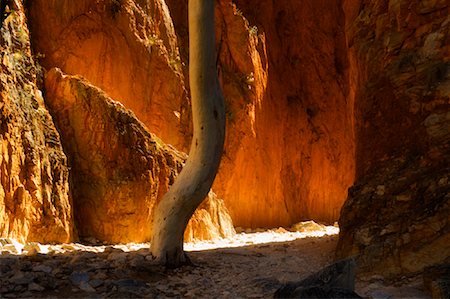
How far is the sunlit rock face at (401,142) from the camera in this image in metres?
5.59

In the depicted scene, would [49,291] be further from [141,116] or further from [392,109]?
[141,116]

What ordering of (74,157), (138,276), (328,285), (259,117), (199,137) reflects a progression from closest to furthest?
(328,285), (138,276), (199,137), (74,157), (259,117)

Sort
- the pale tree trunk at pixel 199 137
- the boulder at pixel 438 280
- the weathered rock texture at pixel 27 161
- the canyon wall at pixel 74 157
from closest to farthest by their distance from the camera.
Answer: the boulder at pixel 438 280 < the pale tree trunk at pixel 199 137 < the weathered rock texture at pixel 27 161 < the canyon wall at pixel 74 157

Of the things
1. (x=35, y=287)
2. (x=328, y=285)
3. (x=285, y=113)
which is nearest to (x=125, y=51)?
(x=285, y=113)

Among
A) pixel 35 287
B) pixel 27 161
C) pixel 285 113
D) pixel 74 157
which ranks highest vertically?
pixel 285 113

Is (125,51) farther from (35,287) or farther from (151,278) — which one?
(35,287)

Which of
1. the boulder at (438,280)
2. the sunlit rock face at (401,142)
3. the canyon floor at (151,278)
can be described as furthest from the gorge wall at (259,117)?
the canyon floor at (151,278)

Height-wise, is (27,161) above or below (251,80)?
below

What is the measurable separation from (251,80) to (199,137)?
10934 millimetres

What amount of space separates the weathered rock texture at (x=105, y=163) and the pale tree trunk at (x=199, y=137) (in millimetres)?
3863

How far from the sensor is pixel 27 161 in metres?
8.55

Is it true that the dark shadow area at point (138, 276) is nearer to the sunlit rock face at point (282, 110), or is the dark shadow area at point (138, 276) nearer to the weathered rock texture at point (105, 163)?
the weathered rock texture at point (105, 163)

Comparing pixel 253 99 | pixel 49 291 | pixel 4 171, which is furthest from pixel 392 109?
pixel 253 99

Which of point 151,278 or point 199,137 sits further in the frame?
point 199,137
